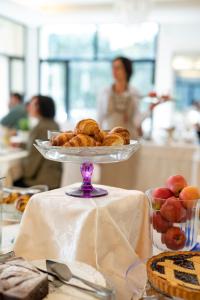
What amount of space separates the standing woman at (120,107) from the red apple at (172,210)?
1.76 metres

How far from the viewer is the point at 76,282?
77cm

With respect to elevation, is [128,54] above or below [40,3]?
below

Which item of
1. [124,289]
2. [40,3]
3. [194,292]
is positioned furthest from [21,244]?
[40,3]

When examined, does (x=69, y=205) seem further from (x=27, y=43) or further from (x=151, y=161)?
(x=27, y=43)

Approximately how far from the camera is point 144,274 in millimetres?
886

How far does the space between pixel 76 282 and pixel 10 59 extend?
22.0 ft

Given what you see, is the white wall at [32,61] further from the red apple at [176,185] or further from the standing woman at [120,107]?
the red apple at [176,185]

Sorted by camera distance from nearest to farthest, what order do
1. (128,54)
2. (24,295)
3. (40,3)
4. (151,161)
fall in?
(24,295)
(151,161)
(40,3)
(128,54)

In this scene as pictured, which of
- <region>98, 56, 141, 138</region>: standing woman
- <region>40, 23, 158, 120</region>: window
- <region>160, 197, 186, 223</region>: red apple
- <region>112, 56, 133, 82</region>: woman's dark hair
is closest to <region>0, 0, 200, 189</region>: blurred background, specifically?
<region>40, 23, 158, 120</region>: window

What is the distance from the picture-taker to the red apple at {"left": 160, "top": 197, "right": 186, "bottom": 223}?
3.28ft

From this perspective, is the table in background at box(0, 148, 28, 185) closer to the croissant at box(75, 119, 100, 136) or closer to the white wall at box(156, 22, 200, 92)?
the croissant at box(75, 119, 100, 136)

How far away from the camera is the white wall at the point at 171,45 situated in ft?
21.3

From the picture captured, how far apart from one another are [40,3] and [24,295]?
547 cm

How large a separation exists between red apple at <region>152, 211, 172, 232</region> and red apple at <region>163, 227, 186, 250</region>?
1 cm
